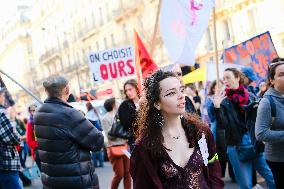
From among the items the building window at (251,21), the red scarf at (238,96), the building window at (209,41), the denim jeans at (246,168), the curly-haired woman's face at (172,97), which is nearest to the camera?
the curly-haired woman's face at (172,97)

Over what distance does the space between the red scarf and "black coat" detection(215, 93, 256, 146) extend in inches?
2.1

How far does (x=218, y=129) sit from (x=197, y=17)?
5.50ft

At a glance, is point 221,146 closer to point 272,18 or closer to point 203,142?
point 203,142

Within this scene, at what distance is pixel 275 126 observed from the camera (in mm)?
4207

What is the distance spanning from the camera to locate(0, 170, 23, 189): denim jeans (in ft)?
17.6

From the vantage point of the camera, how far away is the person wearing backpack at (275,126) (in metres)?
4.12

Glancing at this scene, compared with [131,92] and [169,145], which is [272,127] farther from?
[131,92]

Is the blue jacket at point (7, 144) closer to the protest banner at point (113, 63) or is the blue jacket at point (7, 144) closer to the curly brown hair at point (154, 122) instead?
the curly brown hair at point (154, 122)

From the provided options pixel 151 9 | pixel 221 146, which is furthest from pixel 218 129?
pixel 151 9

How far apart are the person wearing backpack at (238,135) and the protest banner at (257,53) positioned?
3.32m

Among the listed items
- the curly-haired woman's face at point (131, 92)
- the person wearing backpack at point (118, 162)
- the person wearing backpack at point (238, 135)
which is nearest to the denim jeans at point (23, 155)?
the person wearing backpack at point (118, 162)

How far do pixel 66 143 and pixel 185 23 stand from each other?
9.40 feet

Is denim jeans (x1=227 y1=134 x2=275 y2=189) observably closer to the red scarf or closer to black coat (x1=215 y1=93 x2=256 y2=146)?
black coat (x1=215 y1=93 x2=256 y2=146)

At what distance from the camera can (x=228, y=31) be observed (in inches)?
1316
